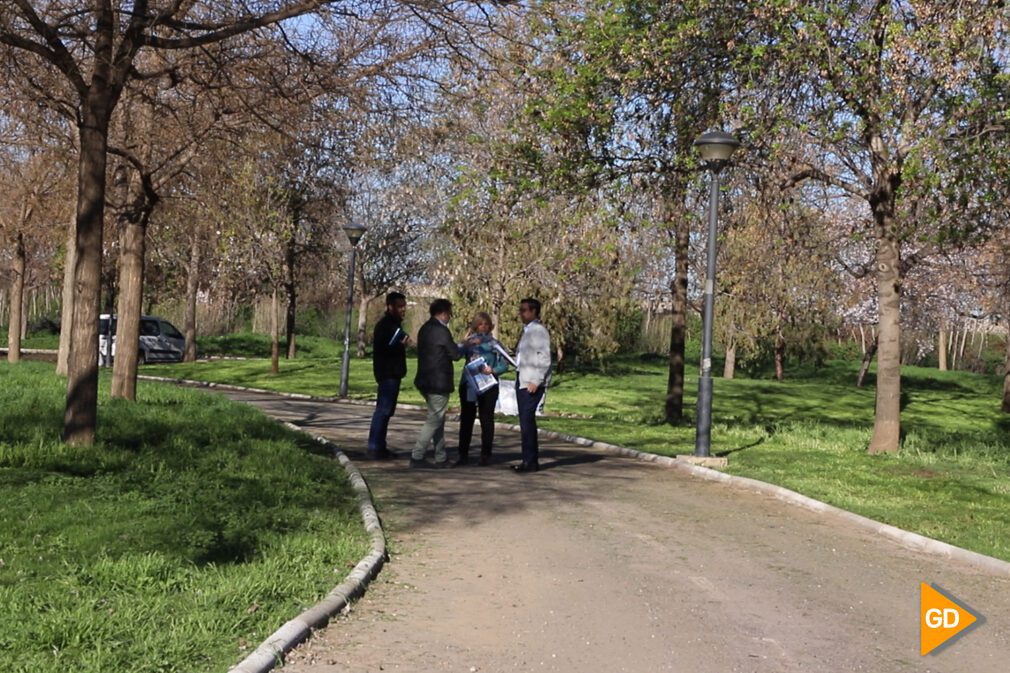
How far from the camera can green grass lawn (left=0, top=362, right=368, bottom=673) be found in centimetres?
554

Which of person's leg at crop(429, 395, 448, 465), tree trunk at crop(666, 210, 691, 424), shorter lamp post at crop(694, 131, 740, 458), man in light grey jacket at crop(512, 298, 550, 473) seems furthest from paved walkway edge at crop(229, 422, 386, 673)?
tree trunk at crop(666, 210, 691, 424)

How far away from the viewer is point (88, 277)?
38.6ft

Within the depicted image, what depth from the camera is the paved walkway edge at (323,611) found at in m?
5.41

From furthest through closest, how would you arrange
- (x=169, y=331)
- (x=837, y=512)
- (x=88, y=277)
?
(x=169, y=331)
(x=88, y=277)
(x=837, y=512)

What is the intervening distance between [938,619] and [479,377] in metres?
7.32

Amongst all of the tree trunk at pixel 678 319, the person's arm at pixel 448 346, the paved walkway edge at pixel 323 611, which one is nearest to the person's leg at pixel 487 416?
the person's arm at pixel 448 346

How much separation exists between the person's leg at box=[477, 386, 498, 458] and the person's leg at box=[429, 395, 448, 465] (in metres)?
0.49

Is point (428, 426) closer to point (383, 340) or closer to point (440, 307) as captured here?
point (383, 340)

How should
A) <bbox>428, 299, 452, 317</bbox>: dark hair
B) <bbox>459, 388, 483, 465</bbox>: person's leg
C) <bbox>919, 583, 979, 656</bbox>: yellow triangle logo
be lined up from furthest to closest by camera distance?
<bbox>459, 388, 483, 465</bbox>: person's leg < <bbox>428, 299, 452, 317</bbox>: dark hair < <bbox>919, 583, 979, 656</bbox>: yellow triangle logo

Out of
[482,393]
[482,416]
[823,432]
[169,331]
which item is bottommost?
[823,432]

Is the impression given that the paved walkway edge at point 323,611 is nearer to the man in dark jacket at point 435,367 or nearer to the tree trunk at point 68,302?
the man in dark jacket at point 435,367

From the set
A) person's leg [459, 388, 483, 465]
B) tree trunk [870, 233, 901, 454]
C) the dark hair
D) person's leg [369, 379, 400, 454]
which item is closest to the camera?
the dark hair

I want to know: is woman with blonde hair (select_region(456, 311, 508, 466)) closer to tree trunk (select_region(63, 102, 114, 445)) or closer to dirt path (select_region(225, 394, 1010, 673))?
dirt path (select_region(225, 394, 1010, 673))

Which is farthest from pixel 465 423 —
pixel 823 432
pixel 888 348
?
pixel 823 432
